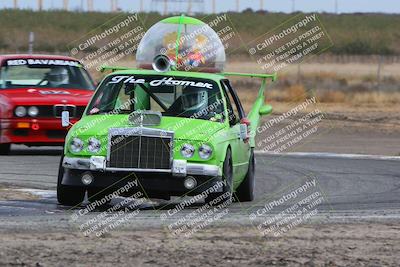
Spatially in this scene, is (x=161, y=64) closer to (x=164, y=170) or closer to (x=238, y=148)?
(x=238, y=148)

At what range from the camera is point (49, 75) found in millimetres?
20125

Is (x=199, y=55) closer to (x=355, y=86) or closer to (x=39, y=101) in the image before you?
(x=39, y=101)

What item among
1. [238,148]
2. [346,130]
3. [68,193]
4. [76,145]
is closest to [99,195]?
[68,193]

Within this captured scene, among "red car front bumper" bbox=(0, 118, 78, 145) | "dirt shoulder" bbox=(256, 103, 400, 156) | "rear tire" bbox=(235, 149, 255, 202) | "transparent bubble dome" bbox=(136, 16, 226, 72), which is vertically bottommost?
"dirt shoulder" bbox=(256, 103, 400, 156)

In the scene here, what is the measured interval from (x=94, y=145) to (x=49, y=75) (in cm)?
814

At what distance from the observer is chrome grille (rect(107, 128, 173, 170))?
476 inches

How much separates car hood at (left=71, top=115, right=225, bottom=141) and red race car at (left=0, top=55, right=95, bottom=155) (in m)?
6.12

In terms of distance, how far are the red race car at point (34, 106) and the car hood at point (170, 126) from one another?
6.12m

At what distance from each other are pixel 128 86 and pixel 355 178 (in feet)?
14.8

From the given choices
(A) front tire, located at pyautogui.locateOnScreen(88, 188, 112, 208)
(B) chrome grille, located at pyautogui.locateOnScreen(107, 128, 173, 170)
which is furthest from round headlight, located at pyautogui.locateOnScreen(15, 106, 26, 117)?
(B) chrome grille, located at pyautogui.locateOnScreen(107, 128, 173, 170)

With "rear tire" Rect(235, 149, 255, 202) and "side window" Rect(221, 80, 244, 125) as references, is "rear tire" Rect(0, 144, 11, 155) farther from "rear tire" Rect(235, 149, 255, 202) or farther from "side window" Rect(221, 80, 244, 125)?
"rear tire" Rect(235, 149, 255, 202)

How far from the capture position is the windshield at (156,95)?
1325cm

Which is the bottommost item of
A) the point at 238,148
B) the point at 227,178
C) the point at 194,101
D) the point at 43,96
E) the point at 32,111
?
the point at 32,111

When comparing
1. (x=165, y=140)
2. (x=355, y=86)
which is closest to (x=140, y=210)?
(x=165, y=140)
